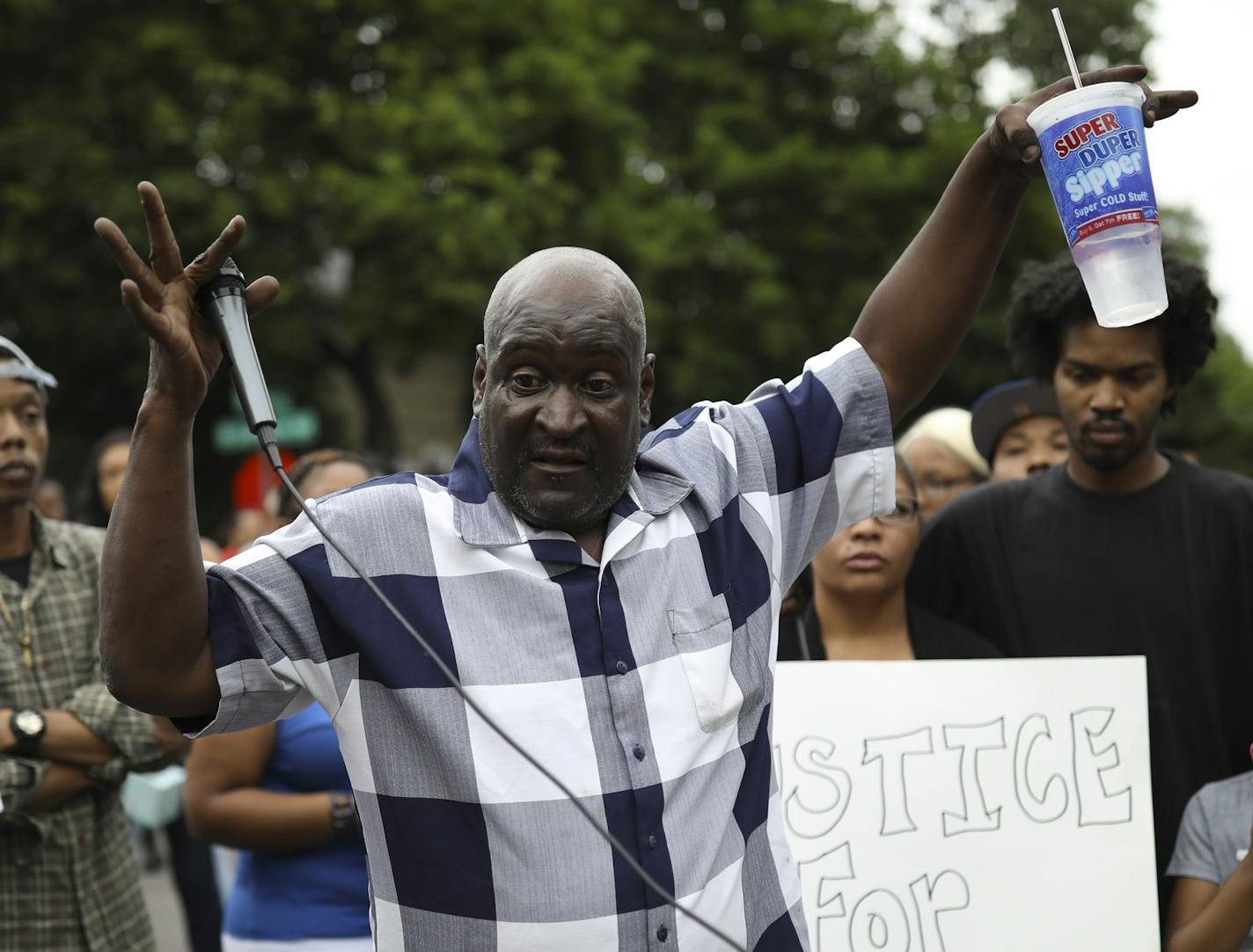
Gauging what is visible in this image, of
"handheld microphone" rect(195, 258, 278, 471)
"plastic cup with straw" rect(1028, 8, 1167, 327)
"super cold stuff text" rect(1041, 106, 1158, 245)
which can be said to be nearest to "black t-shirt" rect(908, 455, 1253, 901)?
"plastic cup with straw" rect(1028, 8, 1167, 327)

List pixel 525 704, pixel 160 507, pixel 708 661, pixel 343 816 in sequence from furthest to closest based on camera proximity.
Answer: pixel 343 816
pixel 708 661
pixel 525 704
pixel 160 507

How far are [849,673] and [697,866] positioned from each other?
1.36 metres

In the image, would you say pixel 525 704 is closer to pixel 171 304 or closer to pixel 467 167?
pixel 171 304

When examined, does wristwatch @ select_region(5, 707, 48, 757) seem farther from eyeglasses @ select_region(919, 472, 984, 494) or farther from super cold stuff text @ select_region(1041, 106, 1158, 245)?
eyeglasses @ select_region(919, 472, 984, 494)

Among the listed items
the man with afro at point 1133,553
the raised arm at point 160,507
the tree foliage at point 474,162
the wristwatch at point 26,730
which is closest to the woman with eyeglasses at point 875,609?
the man with afro at point 1133,553

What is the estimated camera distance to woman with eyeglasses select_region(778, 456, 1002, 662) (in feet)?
11.6

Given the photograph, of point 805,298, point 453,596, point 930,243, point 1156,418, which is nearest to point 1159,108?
point 930,243

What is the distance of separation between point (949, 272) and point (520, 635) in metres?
0.93

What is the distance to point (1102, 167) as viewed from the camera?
7.51 ft

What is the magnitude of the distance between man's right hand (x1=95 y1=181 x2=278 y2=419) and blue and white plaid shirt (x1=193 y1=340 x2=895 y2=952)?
272 mm

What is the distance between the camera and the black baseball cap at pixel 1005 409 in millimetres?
4902

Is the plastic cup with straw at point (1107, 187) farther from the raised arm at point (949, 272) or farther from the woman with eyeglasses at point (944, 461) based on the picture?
the woman with eyeglasses at point (944, 461)

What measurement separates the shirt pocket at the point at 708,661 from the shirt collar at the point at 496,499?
17 centimetres

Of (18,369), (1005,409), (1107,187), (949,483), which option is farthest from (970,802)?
(18,369)
